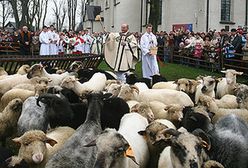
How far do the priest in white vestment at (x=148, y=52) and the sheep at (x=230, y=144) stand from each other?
807cm

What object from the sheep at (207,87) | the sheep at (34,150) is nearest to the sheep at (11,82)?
the sheep at (207,87)

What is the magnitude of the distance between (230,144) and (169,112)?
159 cm

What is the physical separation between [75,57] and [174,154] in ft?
31.5

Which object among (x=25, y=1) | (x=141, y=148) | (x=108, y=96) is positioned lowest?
(x=141, y=148)

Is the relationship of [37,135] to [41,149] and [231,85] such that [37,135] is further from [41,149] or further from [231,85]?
[231,85]

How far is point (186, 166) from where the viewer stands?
3904mm

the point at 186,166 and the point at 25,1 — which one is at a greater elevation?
the point at 25,1

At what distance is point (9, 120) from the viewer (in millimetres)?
6496

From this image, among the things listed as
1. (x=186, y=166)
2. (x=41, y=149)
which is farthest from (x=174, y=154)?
(x=41, y=149)

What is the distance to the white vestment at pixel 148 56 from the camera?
13300 mm

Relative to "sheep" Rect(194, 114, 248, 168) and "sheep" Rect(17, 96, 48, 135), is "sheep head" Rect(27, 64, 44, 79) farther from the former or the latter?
"sheep" Rect(194, 114, 248, 168)

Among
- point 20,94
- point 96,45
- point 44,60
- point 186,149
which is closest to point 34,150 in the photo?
point 186,149

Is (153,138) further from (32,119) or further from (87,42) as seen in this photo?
(87,42)

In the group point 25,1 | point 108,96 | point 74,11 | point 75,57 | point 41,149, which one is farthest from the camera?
point 74,11
